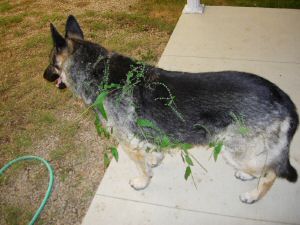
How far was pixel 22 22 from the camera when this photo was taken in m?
6.75

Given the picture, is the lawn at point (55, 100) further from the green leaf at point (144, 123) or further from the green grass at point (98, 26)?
the green leaf at point (144, 123)

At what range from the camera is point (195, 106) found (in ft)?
8.41

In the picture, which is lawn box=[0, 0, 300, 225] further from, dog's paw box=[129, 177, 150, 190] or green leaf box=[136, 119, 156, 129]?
green leaf box=[136, 119, 156, 129]

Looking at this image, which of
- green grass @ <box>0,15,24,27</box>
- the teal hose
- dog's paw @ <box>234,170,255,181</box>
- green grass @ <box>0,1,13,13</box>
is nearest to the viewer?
dog's paw @ <box>234,170,255,181</box>

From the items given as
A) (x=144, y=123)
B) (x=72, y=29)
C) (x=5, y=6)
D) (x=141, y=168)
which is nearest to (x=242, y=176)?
(x=141, y=168)

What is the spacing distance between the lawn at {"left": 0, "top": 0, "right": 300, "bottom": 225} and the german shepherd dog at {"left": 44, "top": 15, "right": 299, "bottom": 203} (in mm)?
1215

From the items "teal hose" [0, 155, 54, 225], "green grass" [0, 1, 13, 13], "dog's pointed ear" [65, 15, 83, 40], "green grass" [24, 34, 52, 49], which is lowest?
"teal hose" [0, 155, 54, 225]

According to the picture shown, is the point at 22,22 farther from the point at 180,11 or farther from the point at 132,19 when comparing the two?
the point at 180,11

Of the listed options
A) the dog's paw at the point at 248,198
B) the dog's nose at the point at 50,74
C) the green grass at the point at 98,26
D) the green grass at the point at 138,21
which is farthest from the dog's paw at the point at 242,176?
the green grass at the point at 98,26

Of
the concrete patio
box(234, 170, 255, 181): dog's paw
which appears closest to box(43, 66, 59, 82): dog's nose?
the concrete patio

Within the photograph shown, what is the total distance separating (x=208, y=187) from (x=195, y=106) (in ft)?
4.09

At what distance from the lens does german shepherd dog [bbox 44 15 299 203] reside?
2514 millimetres

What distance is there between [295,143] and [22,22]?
617 cm

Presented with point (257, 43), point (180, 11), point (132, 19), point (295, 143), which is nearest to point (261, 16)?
point (257, 43)
